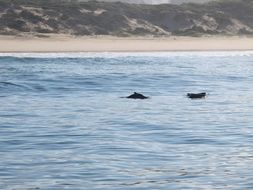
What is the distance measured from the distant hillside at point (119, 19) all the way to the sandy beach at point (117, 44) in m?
1.73

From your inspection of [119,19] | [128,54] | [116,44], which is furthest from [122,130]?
[119,19]

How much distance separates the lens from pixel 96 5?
5809 centimetres

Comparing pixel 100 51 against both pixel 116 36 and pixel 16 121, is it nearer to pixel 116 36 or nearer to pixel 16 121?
pixel 116 36

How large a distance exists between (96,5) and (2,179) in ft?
152

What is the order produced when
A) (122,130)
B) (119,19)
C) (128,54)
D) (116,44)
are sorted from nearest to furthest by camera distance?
(122,130), (128,54), (116,44), (119,19)

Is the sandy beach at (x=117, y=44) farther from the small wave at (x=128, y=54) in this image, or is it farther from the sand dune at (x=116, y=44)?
the small wave at (x=128, y=54)

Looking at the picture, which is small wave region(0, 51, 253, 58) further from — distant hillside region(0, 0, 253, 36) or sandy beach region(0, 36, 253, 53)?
distant hillside region(0, 0, 253, 36)

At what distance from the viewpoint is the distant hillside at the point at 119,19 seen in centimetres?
5062

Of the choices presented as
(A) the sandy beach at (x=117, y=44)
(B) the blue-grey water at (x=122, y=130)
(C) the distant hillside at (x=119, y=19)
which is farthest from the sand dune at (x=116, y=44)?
(B) the blue-grey water at (x=122, y=130)

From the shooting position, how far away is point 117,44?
47375 millimetres

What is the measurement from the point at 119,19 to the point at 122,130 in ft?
122

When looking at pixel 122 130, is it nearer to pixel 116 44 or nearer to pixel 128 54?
pixel 128 54

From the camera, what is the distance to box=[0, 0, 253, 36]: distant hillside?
50.6 metres

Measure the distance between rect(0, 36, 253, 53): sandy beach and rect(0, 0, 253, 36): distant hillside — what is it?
1731 millimetres
